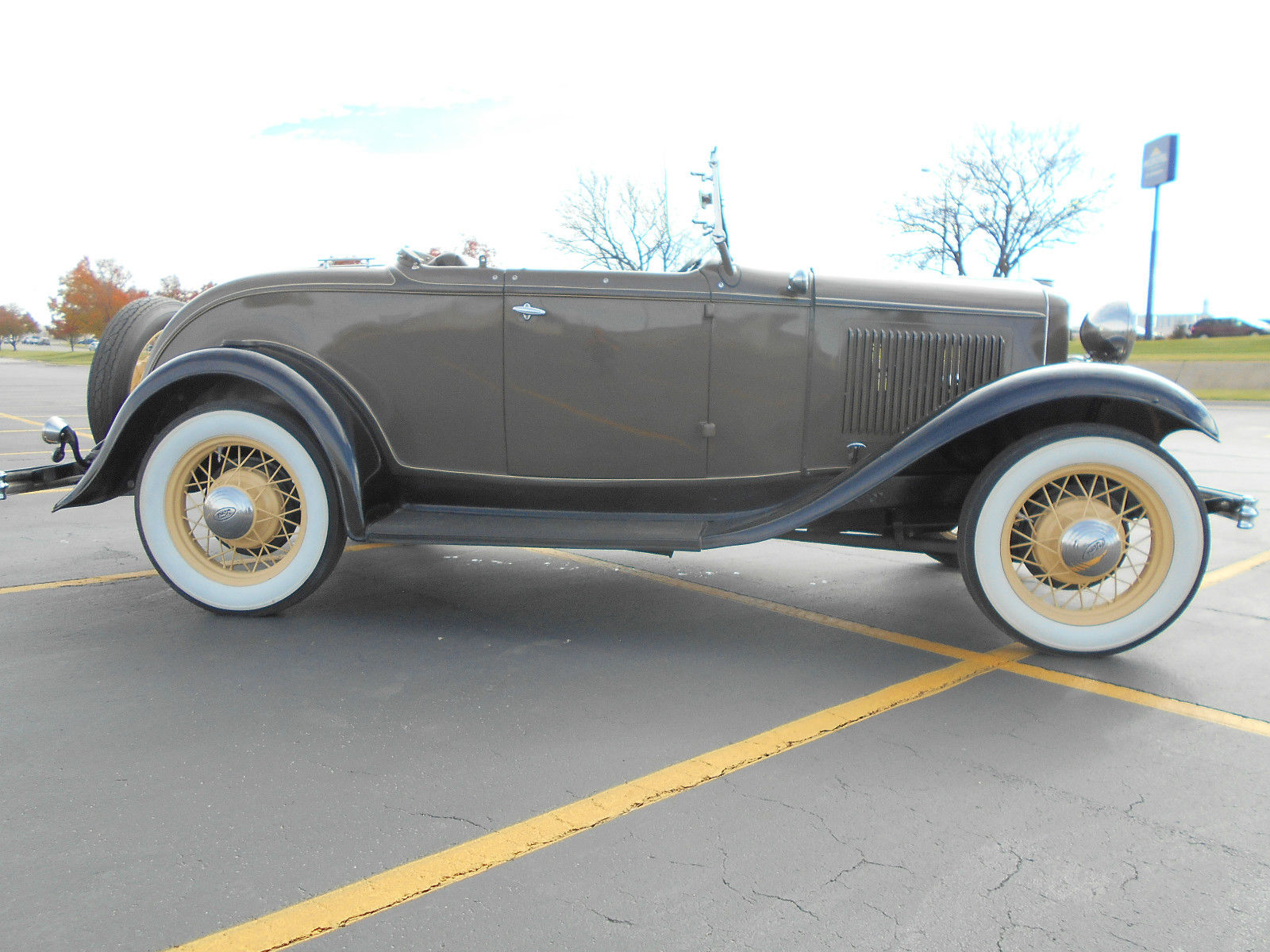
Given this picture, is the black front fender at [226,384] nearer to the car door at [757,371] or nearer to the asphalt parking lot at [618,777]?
the asphalt parking lot at [618,777]

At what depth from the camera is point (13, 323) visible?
75312 millimetres

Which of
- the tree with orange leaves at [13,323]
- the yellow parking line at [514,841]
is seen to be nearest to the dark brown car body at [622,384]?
the yellow parking line at [514,841]

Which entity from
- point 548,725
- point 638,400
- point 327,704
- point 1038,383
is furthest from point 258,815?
point 1038,383

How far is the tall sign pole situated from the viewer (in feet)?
91.1

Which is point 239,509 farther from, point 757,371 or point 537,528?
point 757,371

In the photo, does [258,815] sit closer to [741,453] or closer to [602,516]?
[602,516]

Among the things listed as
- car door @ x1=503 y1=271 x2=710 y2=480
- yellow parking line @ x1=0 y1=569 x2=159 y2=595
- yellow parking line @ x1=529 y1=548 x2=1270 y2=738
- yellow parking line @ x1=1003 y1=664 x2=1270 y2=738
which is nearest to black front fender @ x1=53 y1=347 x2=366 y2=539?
yellow parking line @ x1=0 y1=569 x2=159 y2=595

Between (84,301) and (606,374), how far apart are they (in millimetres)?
53176

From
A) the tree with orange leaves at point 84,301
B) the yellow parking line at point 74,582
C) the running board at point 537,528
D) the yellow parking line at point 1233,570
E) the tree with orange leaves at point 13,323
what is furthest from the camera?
the tree with orange leaves at point 13,323

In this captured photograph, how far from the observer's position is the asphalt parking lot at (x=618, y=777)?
4.80ft

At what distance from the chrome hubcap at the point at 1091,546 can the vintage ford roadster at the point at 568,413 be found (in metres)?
0.18

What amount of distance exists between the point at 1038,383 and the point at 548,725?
6.28 feet

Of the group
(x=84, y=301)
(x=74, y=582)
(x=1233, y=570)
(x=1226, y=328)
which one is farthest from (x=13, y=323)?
(x=1233, y=570)

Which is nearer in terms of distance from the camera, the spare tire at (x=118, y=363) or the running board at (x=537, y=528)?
the running board at (x=537, y=528)
